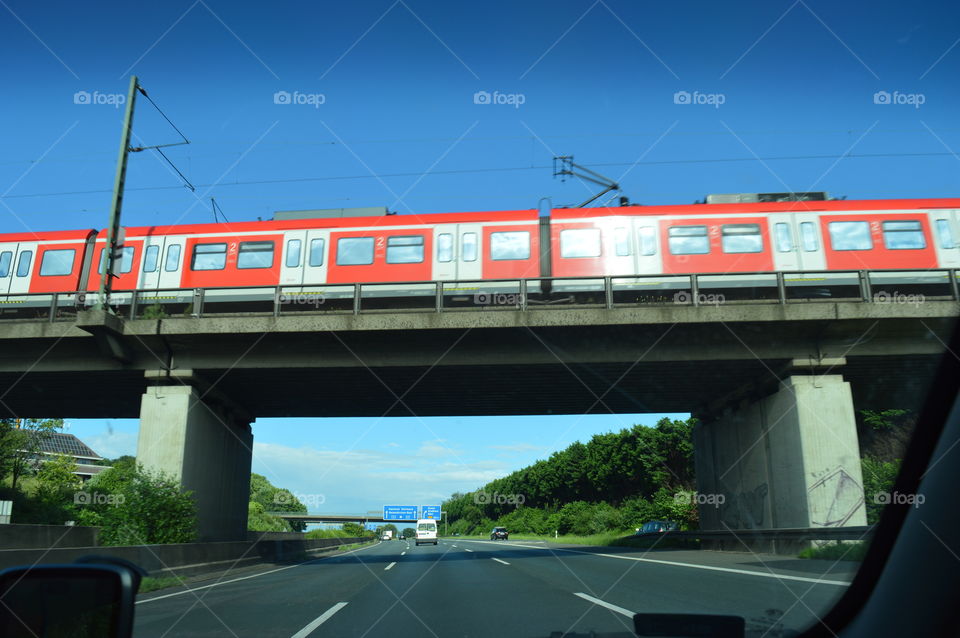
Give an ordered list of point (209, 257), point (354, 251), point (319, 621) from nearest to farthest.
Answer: point (319, 621)
point (354, 251)
point (209, 257)

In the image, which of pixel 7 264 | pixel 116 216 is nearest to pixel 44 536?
pixel 116 216

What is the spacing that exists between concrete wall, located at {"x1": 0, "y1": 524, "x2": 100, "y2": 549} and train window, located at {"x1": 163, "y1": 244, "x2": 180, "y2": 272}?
9.18 metres

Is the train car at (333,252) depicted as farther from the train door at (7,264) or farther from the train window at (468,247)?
the train door at (7,264)

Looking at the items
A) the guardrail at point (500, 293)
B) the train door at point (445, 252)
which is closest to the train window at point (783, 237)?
the guardrail at point (500, 293)

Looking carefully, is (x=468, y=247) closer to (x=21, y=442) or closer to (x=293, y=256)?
(x=293, y=256)

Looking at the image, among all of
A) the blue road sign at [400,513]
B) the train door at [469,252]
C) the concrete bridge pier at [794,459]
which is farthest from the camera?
the blue road sign at [400,513]

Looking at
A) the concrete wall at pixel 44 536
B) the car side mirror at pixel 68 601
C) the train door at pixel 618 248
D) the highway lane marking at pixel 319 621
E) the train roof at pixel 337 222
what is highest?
the train roof at pixel 337 222

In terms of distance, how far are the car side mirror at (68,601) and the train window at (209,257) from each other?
23.2 m

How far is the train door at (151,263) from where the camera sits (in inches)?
958

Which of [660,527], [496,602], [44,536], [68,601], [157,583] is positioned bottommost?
[157,583]

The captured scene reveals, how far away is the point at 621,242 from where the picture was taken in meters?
22.6

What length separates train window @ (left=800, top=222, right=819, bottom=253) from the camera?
22.4 metres

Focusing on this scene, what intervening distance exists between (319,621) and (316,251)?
1713cm

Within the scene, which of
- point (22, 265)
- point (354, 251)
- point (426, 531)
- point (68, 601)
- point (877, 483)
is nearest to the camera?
point (68, 601)
